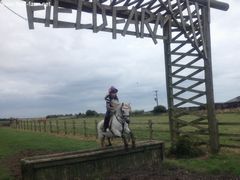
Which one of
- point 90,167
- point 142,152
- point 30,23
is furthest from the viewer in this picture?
point 142,152

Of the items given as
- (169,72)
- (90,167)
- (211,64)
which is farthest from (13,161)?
(211,64)

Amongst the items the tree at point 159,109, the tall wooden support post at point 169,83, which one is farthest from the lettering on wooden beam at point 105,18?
the tree at point 159,109

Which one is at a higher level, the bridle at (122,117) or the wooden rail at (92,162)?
the bridle at (122,117)

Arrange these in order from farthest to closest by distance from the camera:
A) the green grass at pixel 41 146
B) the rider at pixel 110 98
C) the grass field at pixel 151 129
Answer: the grass field at pixel 151 129
the green grass at pixel 41 146
the rider at pixel 110 98

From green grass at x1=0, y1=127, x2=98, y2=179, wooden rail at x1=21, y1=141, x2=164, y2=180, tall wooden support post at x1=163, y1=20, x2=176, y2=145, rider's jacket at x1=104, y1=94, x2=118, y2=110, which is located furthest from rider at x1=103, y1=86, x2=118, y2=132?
tall wooden support post at x1=163, y1=20, x2=176, y2=145

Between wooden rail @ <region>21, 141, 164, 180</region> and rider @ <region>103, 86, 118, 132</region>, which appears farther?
rider @ <region>103, 86, 118, 132</region>

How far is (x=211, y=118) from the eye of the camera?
1590cm

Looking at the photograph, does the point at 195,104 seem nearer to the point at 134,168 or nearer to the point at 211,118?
the point at 211,118

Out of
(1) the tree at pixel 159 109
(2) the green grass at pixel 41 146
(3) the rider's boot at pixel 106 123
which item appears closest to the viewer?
(3) the rider's boot at pixel 106 123

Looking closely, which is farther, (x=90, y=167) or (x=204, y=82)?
(x=204, y=82)

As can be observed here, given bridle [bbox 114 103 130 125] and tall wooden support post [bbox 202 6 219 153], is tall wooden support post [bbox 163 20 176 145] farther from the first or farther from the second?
bridle [bbox 114 103 130 125]

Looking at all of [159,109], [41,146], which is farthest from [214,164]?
[159,109]

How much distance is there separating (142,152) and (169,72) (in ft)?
12.9

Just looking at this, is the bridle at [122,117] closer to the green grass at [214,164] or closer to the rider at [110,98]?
the rider at [110,98]
